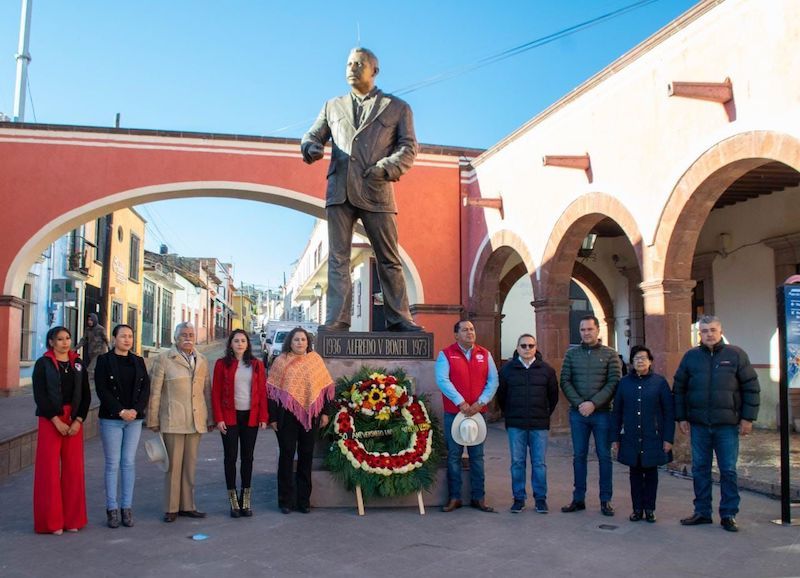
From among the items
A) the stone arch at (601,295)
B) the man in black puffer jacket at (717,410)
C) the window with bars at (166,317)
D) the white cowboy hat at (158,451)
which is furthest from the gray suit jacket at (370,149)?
the window with bars at (166,317)

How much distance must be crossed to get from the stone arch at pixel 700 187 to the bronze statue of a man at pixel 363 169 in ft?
10.8

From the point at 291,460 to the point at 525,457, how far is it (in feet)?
5.83

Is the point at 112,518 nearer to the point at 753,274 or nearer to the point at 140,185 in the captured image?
the point at 140,185

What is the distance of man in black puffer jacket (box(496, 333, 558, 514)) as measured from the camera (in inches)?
215

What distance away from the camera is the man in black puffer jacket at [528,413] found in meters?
5.46

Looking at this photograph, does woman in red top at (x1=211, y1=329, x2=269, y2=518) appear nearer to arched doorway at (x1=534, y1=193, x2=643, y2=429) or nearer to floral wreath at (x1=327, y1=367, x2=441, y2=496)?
floral wreath at (x1=327, y1=367, x2=441, y2=496)

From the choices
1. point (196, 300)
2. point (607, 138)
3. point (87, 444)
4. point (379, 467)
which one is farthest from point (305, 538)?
point (196, 300)

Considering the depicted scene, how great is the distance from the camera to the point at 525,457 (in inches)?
216

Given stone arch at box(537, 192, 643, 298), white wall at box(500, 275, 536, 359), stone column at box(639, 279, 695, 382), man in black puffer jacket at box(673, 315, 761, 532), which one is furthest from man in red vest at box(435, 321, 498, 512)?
white wall at box(500, 275, 536, 359)

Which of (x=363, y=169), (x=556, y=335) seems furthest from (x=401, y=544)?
(x=556, y=335)

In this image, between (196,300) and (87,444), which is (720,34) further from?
(196,300)

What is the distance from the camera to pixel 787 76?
6363 millimetres

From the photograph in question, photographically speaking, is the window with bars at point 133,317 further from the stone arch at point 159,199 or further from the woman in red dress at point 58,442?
the woman in red dress at point 58,442

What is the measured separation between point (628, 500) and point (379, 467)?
2.26m
